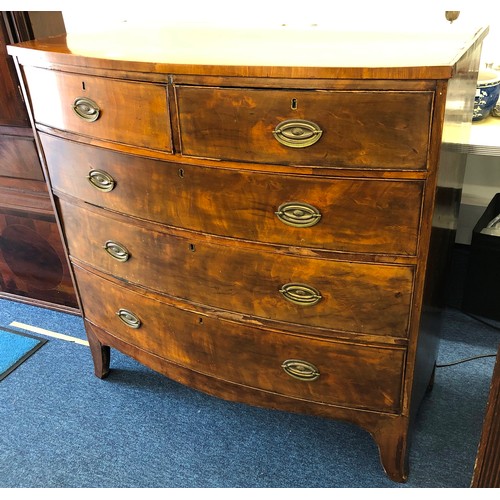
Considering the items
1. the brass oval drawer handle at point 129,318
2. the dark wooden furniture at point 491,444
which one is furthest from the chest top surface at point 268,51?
the brass oval drawer handle at point 129,318

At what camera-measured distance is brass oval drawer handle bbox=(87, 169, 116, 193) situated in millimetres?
1223

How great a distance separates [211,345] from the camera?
1.29 m

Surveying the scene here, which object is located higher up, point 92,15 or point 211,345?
point 92,15

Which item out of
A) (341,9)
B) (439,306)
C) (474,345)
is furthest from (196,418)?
(341,9)

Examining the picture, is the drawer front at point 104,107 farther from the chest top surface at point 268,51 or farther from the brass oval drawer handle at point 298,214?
the brass oval drawer handle at point 298,214

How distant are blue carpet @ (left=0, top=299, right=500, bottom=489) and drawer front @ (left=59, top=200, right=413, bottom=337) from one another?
18.5 inches

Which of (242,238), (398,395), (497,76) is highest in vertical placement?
(497,76)

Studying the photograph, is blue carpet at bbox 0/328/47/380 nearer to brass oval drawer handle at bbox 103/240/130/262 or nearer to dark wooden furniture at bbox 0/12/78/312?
dark wooden furniture at bbox 0/12/78/312

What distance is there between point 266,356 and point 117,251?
44cm

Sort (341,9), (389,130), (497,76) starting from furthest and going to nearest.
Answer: (341,9), (497,76), (389,130)

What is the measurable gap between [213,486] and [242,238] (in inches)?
26.4

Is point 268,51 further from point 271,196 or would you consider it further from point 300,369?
point 300,369

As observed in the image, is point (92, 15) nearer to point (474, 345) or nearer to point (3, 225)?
point (3, 225)

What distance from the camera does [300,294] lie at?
1.13 meters
